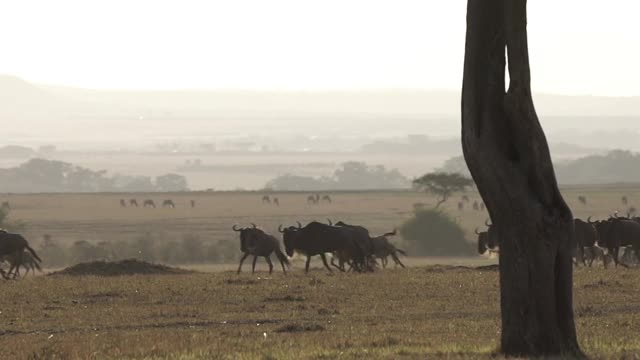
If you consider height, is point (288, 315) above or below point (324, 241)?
below

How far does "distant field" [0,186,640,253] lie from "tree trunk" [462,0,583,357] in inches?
2848

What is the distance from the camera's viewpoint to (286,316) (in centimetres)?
2630

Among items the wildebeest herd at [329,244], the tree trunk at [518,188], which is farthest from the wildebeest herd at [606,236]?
the tree trunk at [518,188]

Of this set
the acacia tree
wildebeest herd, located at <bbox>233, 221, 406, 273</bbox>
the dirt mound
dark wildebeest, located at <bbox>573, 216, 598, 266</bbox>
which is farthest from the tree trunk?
the acacia tree

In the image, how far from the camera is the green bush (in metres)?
85.9

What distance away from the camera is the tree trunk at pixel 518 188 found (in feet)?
56.7

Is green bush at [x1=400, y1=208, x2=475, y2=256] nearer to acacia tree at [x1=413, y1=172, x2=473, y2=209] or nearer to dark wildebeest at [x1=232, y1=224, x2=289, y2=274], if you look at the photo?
acacia tree at [x1=413, y1=172, x2=473, y2=209]

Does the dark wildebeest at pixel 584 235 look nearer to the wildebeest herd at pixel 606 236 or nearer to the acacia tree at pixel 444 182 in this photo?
the wildebeest herd at pixel 606 236

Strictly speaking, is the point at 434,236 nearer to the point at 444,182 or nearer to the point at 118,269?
the point at 444,182

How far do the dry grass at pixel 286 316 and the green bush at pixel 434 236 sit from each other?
47066 millimetres

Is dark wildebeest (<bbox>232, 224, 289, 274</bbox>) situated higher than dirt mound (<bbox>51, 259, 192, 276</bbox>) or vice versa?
dark wildebeest (<bbox>232, 224, 289, 274</bbox>)

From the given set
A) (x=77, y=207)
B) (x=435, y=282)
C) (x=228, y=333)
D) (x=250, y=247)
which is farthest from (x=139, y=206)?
(x=228, y=333)

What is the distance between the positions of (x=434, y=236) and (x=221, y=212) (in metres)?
35.0

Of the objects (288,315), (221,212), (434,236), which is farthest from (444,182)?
(288,315)
